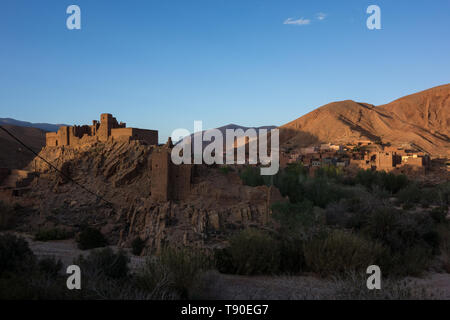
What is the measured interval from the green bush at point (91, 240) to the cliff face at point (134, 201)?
789mm

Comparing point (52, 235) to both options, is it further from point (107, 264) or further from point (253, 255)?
point (253, 255)

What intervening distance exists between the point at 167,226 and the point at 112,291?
819 centimetres

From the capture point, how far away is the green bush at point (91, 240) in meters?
14.7

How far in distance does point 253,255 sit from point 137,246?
20.2 feet

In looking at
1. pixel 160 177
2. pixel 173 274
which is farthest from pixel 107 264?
pixel 160 177

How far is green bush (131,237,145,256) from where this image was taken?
13.4 m

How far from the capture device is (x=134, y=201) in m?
17.0

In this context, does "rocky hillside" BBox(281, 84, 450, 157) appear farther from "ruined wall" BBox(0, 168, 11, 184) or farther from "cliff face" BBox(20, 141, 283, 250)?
"ruined wall" BBox(0, 168, 11, 184)

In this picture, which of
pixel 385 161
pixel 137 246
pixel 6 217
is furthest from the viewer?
pixel 385 161

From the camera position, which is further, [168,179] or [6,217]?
[6,217]

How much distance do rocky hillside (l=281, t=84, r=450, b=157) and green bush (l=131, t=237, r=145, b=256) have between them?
59.8 metres

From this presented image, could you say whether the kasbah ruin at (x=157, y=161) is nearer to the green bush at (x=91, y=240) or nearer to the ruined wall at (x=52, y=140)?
the ruined wall at (x=52, y=140)
